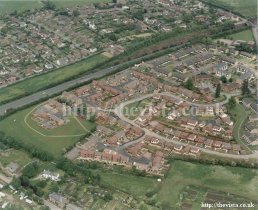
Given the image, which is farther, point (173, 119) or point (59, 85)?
point (59, 85)

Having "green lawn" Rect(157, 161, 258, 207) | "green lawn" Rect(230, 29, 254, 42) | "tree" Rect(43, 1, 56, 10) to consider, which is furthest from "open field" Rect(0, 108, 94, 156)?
"tree" Rect(43, 1, 56, 10)

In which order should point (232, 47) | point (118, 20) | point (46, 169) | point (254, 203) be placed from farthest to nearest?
point (118, 20) < point (232, 47) < point (46, 169) < point (254, 203)

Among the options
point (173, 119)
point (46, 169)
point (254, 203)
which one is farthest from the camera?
point (173, 119)

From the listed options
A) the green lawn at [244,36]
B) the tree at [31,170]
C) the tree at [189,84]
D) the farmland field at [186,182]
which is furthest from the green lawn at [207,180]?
the green lawn at [244,36]

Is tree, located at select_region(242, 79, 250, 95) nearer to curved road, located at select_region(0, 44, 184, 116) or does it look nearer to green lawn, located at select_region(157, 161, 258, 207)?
green lawn, located at select_region(157, 161, 258, 207)

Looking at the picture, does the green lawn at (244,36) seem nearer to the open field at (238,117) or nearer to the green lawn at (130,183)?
the open field at (238,117)

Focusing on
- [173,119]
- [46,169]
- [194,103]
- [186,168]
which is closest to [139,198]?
[186,168]

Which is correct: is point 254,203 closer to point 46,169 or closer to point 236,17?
point 46,169

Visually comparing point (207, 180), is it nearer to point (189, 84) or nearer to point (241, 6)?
point (189, 84)
